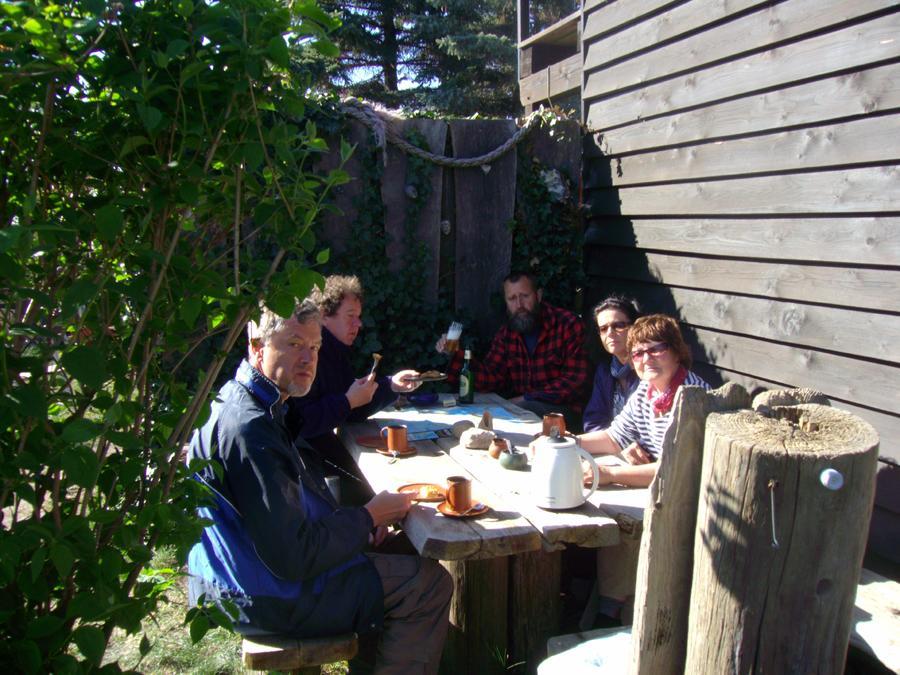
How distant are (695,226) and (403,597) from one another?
8.91 feet

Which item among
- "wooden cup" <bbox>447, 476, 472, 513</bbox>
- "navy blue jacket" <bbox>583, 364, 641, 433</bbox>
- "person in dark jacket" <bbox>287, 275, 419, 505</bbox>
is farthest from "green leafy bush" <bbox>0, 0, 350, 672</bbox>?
"navy blue jacket" <bbox>583, 364, 641, 433</bbox>

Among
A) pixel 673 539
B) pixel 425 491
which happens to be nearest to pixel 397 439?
pixel 425 491

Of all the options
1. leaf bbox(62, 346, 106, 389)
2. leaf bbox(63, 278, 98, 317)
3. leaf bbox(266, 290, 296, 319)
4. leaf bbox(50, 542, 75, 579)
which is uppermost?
leaf bbox(63, 278, 98, 317)

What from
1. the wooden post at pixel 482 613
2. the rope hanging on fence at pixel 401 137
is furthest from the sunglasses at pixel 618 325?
the rope hanging on fence at pixel 401 137

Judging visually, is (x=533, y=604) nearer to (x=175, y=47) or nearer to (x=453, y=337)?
(x=453, y=337)

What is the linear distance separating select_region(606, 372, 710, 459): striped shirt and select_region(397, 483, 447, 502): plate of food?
92 centimetres

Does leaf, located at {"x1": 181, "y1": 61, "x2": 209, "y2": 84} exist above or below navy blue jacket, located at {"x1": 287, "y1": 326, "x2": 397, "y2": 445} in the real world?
above

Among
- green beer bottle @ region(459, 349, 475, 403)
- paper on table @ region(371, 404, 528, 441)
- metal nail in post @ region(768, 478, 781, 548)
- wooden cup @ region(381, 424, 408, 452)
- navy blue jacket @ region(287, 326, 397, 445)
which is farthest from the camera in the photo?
green beer bottle @ region(459, 349, 475, 403)

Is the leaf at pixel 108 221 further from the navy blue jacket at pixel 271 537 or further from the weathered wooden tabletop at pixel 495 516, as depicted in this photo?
the weathered wooden tabletop at pixel 495 516

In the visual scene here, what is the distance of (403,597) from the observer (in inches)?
101

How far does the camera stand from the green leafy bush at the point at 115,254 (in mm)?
1067

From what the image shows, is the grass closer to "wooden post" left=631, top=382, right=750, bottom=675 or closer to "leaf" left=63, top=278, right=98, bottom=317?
"wooden post" left=631, top=382, right=750, bottom=675

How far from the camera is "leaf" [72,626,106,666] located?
44.5 inches

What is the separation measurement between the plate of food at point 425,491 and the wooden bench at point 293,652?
1.68ft
